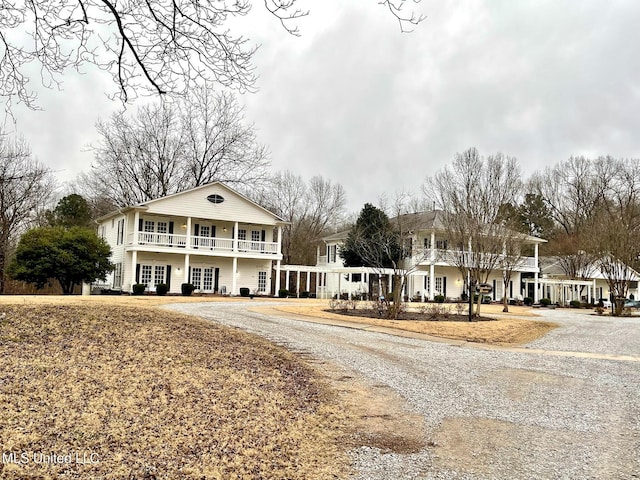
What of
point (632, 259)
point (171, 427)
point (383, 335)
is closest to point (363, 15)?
point (171, 427)

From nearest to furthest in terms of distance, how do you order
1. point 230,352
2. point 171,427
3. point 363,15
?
1. point 171,427
2. point 363,15
3. point 230,352

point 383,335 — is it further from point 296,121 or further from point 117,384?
point 296,121

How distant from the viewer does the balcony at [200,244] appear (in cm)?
3084

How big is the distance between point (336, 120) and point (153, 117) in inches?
836

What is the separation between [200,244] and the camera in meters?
33.2

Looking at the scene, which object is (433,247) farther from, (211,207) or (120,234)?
(120,234)

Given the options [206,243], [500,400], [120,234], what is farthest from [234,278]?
[500,400]

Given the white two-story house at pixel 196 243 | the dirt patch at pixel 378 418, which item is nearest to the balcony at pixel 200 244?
the white two-story house at pixel 196 243

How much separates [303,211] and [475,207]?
90.1 ft

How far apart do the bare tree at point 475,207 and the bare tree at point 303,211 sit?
1644 cm

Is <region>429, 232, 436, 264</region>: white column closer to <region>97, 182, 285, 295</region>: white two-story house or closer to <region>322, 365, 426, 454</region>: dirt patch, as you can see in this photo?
Result: <region>97, 182, 285, 295</region>: white two-story house

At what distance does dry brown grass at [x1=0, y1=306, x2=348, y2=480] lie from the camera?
4.64 metres

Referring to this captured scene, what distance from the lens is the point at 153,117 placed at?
131ft

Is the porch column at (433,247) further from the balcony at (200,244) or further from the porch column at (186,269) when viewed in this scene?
the porch column at (186,269)
